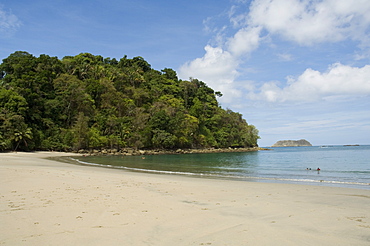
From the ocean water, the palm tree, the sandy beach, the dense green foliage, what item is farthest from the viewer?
the dense green foliage

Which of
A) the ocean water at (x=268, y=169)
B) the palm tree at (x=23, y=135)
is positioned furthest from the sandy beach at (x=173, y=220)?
the palm tree at (x=23, y=135)

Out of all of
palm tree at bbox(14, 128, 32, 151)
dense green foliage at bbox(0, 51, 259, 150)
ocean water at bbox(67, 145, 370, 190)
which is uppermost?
dense green foliage at bbox(0, 51, 259, 150)

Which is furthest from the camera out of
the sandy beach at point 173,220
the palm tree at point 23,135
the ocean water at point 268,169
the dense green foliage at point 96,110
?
the dense green foliage at point 96,110

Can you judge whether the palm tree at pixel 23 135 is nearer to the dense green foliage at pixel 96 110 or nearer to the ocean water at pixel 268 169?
the dense green foliage at pixel 96 110

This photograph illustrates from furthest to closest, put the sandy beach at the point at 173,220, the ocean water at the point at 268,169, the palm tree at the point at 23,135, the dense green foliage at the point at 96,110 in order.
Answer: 1. the dense green foliage at the point at 96,110
2. the palm tree at the point at 23,135
3. the ocean water at the point at 268,169
4. the sandy beach at the point at 173,220

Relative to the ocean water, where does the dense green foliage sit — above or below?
above

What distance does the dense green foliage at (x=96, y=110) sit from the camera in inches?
1971

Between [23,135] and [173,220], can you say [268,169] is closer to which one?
[173,220]

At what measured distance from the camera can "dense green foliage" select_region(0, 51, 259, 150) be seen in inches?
1971

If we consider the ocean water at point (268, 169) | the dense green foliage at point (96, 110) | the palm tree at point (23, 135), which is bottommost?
the ocean water at point (268, 169)

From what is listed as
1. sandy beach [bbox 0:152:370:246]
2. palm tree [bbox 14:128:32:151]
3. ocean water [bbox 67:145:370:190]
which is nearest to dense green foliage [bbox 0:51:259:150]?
palm tree [bbox 14:128:32:151]

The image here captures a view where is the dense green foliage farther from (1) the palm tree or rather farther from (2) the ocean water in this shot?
(2) the ocean water

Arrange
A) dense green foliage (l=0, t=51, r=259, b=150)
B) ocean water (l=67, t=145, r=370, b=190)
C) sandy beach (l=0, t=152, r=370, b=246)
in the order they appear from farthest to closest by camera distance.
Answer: dense green foliage (l=0, t=51, r=259, b=150) → ocean water (l=67, t=145, r=370, b=190) → sandy beach (l=0, t=152, r=370, b=246)

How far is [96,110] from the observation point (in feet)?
212
